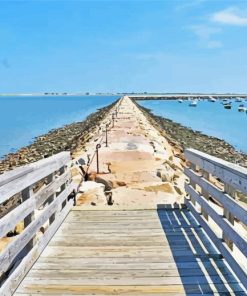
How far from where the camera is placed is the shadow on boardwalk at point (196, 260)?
3996 mm

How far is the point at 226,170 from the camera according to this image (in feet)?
14.1

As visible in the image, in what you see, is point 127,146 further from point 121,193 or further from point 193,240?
point 193,240

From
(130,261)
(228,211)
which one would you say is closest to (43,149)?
(130,261)

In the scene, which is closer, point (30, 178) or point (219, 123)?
point (30, 178)

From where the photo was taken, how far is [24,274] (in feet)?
13.8

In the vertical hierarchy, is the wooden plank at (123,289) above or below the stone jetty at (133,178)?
above

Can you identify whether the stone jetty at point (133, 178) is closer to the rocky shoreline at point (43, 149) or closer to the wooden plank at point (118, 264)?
the wooden plank at point (118, 264)

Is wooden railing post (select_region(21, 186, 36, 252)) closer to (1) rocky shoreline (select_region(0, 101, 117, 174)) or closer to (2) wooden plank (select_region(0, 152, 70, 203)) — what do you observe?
(2) wooden plank (select_region(0, 152, 70, 203))

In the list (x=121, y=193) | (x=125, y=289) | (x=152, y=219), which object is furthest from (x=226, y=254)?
(x=121, y=193)

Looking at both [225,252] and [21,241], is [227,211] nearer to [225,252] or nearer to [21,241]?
[225,252]

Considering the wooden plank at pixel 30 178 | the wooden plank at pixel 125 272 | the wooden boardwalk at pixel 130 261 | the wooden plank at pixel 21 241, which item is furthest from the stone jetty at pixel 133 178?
the wooden plank at pixel 125 272

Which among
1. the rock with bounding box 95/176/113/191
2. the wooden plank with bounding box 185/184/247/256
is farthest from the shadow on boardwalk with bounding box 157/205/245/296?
the rock with bounding box 95/176/113/191

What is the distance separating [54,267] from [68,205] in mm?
2197

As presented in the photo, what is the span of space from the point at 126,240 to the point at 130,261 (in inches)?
27.7
